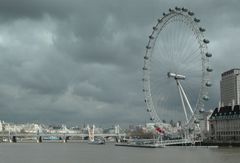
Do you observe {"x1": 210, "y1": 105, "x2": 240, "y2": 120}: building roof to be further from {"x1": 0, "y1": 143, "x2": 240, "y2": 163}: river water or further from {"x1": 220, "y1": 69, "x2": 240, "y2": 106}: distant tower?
{"x1": 0, "y1": 143, "x2": 240, "y2": 163}: river water

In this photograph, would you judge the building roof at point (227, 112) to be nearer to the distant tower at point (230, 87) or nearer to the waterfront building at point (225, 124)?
the waterfront building at point (225, 124)

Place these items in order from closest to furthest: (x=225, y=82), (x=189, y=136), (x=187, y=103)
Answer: (x=187, y=103), (x=189, y=136), (x=225, y=82)

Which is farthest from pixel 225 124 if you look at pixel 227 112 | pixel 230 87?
pixel 230 87

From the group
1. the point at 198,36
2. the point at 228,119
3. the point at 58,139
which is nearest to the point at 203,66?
the point at 198,36

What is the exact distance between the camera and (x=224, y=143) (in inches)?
3100

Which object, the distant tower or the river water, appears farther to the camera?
the distant tower

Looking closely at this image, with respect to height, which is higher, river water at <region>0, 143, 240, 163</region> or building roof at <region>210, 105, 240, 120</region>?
building roof at <region>210, 105, 240, 120</region>

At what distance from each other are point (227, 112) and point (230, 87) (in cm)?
3863

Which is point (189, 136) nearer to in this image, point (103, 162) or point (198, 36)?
point (198, 36)

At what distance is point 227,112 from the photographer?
91.6m

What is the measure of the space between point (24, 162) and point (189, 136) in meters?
41.1

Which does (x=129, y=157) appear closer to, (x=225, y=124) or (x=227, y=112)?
(x=225, y=124)

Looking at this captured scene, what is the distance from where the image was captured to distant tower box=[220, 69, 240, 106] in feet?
412

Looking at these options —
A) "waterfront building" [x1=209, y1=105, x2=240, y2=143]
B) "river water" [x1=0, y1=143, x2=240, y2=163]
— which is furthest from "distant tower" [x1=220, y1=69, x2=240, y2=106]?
"river water" [x1=0, y1=143, x2=240, y2=163]
